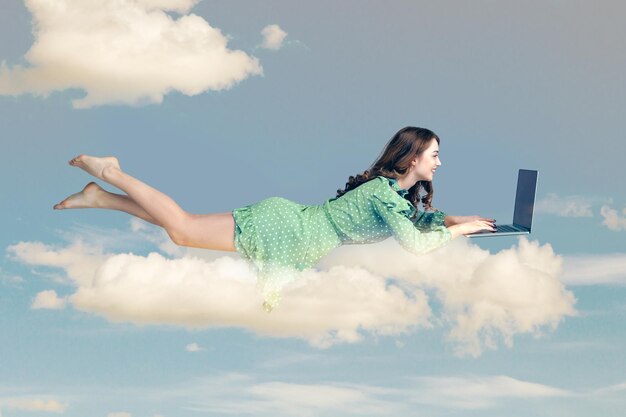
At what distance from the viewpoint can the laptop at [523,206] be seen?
660 centimetres

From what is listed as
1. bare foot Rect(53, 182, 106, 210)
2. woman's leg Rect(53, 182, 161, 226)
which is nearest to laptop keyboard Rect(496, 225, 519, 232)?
woman's leg Rect(53, 182, 161, 226)

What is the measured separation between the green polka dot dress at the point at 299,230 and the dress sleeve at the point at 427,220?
1.26 feet

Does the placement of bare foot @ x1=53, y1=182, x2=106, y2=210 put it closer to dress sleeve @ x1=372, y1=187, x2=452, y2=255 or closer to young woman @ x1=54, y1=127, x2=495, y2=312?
young woman @ x1=54, y1=127, x2=495, y2=312

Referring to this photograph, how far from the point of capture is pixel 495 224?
671 centimetres

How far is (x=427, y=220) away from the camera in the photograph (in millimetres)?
6973

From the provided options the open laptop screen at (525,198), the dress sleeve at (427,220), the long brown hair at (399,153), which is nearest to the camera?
the long brown hair at (399,153)

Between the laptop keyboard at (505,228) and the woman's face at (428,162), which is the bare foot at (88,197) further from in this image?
the laptop keyboard at (505,228)

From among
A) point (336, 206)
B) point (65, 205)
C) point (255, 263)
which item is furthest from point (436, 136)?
point (65, 205)

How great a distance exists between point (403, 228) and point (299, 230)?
63 cm

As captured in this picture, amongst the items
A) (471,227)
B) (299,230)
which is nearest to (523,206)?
(471,227)

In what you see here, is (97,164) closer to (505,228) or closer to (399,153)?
(399,153)

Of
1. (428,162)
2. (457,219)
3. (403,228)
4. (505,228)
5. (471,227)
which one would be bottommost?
(403,228)

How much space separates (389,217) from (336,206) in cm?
38

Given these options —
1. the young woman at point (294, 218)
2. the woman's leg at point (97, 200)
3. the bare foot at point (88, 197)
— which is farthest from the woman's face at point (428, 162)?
the bare foot at point (88, 197)
